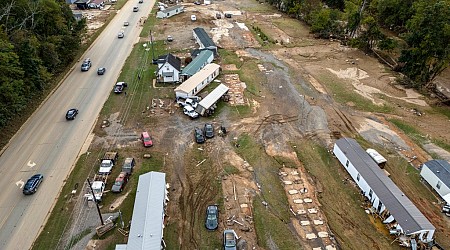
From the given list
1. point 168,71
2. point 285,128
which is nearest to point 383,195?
point 285,128

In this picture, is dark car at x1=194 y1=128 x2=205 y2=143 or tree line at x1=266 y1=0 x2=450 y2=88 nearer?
dark car at x1=194 y1=128 x2=205 y2=143

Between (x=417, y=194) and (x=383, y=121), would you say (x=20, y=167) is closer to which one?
(x=417, y=194)

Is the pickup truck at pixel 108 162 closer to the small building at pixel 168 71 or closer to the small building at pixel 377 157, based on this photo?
the small building at pixel 168 71

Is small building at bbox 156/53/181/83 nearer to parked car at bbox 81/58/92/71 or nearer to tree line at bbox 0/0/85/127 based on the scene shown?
parked car at bbox 81/58/92/71

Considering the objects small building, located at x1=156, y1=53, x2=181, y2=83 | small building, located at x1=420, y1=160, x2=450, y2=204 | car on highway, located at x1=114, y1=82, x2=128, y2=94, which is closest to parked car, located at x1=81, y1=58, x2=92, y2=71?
car on highway, located at x1=114, y1=82, x2=128, y2=94

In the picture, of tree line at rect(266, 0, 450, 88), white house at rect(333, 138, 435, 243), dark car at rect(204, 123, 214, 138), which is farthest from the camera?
tree line at rect(266, 0, 450, 88)

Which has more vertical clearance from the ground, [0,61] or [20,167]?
[0,61]

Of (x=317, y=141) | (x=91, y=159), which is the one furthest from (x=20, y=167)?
(x=317, y=141)

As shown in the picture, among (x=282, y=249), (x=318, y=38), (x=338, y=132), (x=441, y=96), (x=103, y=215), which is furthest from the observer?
(x=318, y=38)
